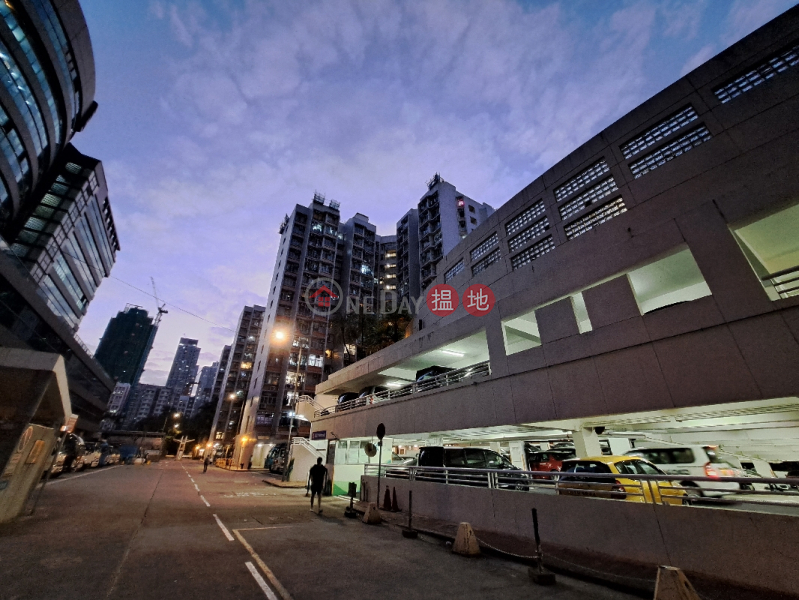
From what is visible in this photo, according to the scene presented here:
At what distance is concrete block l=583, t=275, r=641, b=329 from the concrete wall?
5.05 metres

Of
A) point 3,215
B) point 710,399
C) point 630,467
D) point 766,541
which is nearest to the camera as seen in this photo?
point 766,541

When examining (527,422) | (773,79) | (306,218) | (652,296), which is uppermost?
(306,218)

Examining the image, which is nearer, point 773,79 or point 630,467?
point 630,467

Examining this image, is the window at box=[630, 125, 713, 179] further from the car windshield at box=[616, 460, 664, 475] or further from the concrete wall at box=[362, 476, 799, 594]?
the concrete wall at box=[362, 476, 799, 594]

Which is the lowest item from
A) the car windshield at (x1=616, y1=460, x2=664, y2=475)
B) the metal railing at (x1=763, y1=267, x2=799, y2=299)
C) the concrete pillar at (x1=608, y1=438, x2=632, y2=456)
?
the car windshield at (x1=616, y1=460, x2=664, y2=475)

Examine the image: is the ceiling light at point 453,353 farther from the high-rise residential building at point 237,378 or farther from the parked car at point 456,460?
the high-rise residential building at point 237,378

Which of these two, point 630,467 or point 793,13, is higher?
point 793,13

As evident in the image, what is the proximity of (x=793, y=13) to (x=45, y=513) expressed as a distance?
26974 mm

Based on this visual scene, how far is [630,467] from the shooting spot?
8312 mm

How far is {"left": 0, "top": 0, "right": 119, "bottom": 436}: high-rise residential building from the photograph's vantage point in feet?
87.1

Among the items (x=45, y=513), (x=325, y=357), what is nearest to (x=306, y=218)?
(x=325, y=357)

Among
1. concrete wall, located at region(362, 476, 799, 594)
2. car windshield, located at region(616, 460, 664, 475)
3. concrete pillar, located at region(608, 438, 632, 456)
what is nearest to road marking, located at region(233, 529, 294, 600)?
concrete wall, located at region(362, 476, 799, 594)

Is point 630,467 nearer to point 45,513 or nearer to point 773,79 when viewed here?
point 773,79

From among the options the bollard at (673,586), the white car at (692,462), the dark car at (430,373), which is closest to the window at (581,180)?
the dark car at (430,373)
